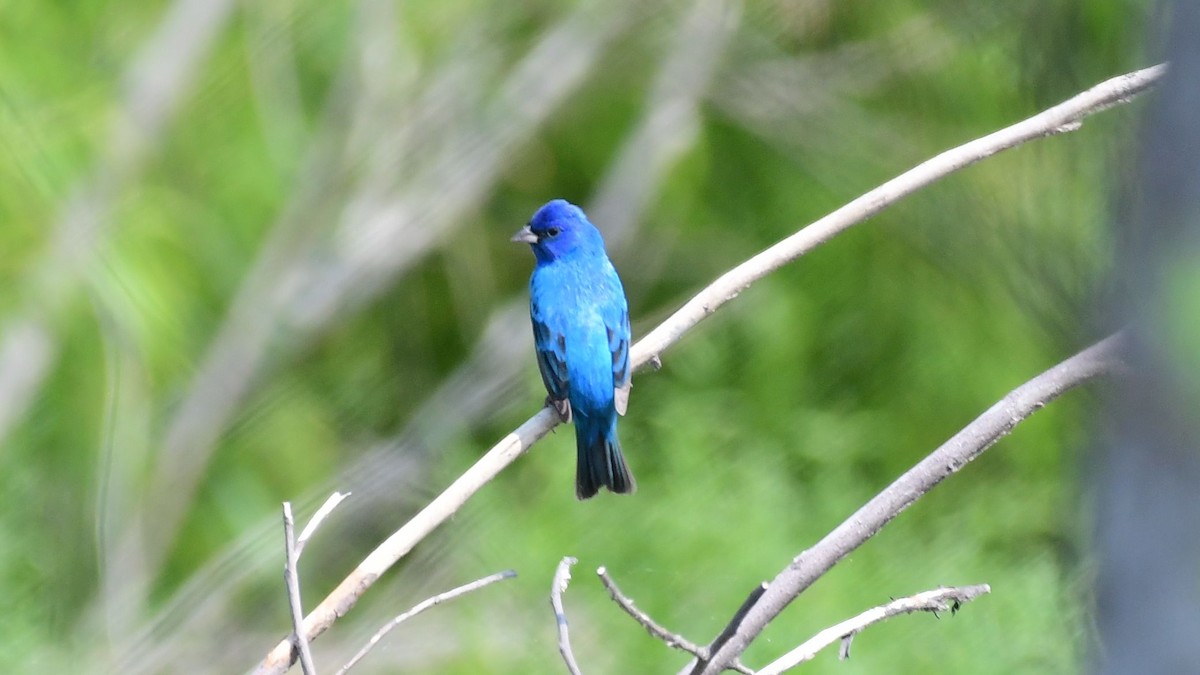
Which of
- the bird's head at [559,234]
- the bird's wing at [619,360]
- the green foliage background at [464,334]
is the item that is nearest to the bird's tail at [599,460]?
the bird's wing at [619,360]

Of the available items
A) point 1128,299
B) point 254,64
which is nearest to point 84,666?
point 254,64

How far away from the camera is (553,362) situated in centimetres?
347

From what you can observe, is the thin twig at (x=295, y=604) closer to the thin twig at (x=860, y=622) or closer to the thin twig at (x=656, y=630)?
the thin twig at (x=656, y=630)

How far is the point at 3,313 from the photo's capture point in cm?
522

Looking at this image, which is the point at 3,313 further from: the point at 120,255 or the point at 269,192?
the point at 269,192

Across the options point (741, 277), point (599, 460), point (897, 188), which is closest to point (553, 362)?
point (599, 460)

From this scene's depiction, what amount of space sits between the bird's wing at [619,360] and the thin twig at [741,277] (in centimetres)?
76

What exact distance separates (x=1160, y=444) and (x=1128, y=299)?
7 cm

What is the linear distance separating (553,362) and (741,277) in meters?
1.12

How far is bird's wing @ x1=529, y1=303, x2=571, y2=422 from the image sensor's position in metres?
3.42

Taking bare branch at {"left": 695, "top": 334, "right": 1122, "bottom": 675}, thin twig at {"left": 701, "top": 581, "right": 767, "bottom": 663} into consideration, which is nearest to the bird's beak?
bare branch at {"left": 695, "top": 334, "right": 1122, "bottom": 675}

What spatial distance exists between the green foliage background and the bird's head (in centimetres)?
158

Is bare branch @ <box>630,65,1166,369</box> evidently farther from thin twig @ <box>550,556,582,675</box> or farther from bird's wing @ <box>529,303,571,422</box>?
bird's wing @ <box>529,303,571,422</box>

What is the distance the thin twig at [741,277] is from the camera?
1.97 m
